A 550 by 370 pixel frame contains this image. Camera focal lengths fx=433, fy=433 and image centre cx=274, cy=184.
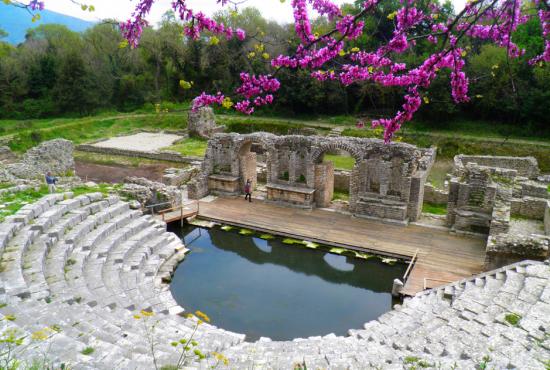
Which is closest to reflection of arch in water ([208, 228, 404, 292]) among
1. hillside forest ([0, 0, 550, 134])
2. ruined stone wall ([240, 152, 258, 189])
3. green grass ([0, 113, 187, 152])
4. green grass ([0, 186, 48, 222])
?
ruined stone wall ([240, 152, 258, 189])

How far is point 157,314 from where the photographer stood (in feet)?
30.1

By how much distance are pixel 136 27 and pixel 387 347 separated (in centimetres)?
635

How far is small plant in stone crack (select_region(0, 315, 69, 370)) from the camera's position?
182 inches

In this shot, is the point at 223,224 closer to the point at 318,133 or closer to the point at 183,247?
the point at 183,247

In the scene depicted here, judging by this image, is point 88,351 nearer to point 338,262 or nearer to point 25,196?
point 338,262

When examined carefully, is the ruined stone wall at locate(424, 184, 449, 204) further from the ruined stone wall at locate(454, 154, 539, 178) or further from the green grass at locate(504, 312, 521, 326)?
the green grass at locate(504, 312, 521, 326)

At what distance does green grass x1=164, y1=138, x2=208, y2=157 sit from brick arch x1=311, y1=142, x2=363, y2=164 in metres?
11.3

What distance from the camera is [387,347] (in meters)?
7.48

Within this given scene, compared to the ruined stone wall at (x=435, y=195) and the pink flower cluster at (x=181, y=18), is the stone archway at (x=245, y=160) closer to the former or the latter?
the ruined stone wall at (x=435, y=195)

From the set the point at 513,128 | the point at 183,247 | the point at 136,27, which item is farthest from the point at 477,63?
the point at 136,27

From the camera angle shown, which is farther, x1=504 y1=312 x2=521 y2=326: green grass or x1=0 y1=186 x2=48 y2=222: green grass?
x1=0 y1=186 x2=48 y2=222: green grass

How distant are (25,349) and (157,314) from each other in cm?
403

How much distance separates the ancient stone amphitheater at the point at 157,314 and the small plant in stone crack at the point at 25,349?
46 mm

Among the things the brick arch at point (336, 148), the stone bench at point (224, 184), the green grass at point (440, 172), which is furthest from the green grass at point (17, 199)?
the green grass at point (440, 172)
